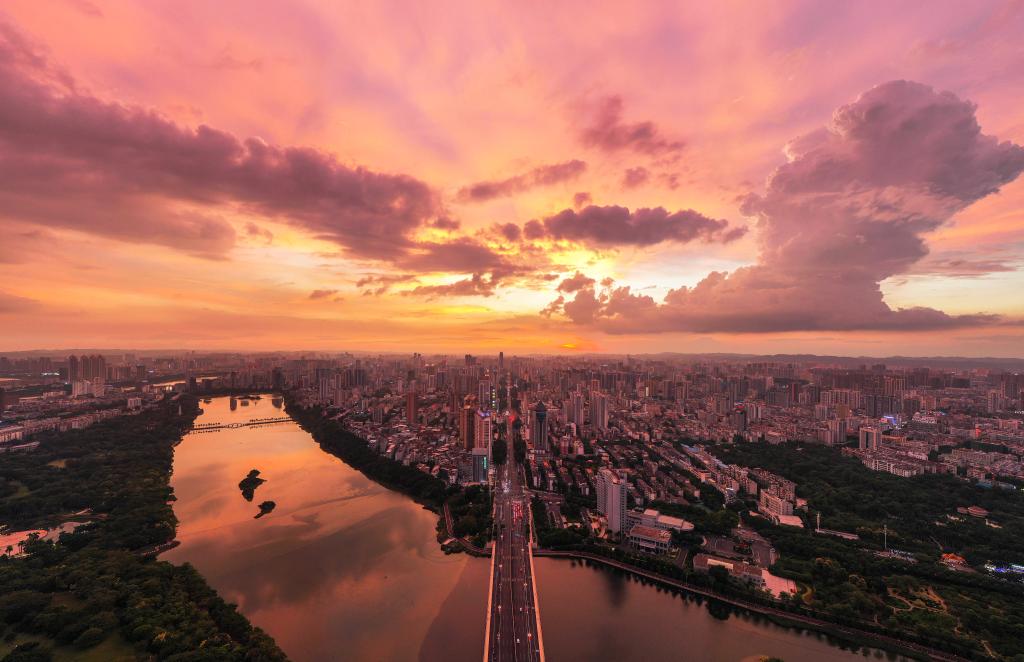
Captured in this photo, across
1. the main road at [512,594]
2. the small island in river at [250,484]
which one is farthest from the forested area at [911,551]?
the small island in river at [250,484]

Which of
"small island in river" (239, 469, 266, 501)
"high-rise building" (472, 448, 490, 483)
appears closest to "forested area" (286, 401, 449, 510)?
"high-rise building" (472, 448, 490, 483)

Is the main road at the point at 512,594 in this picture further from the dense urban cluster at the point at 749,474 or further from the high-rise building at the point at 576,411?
the high-rise building at the point at 576,411

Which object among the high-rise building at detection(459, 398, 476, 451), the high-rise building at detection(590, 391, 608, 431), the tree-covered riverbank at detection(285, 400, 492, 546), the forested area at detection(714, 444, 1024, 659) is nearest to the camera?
the forested area at detection(714, 444, 1024, 659)

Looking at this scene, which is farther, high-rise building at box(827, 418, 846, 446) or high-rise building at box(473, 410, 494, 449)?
high-rise building at box(827, 418, 846, 446)

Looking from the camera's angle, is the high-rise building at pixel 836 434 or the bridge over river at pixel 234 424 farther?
the bridge over river at pixel 234 424

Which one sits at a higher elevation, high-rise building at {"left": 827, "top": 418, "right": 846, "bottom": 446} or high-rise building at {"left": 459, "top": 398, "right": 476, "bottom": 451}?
high-rise building at {"left": 459, "top": 398, "right": 476, "bottom": 451}

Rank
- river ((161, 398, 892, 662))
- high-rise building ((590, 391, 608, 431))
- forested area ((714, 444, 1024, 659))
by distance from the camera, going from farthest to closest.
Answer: high-rise building ((590, 391, 608, 431)), forested area ((714, 444, 1024, 659)), river ((161, 398, 892, 662))

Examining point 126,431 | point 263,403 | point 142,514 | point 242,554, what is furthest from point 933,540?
point 263,403

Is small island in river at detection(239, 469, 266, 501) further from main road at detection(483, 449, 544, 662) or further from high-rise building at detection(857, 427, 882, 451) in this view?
high-rise building at detection(857, 427, 882, 451)
